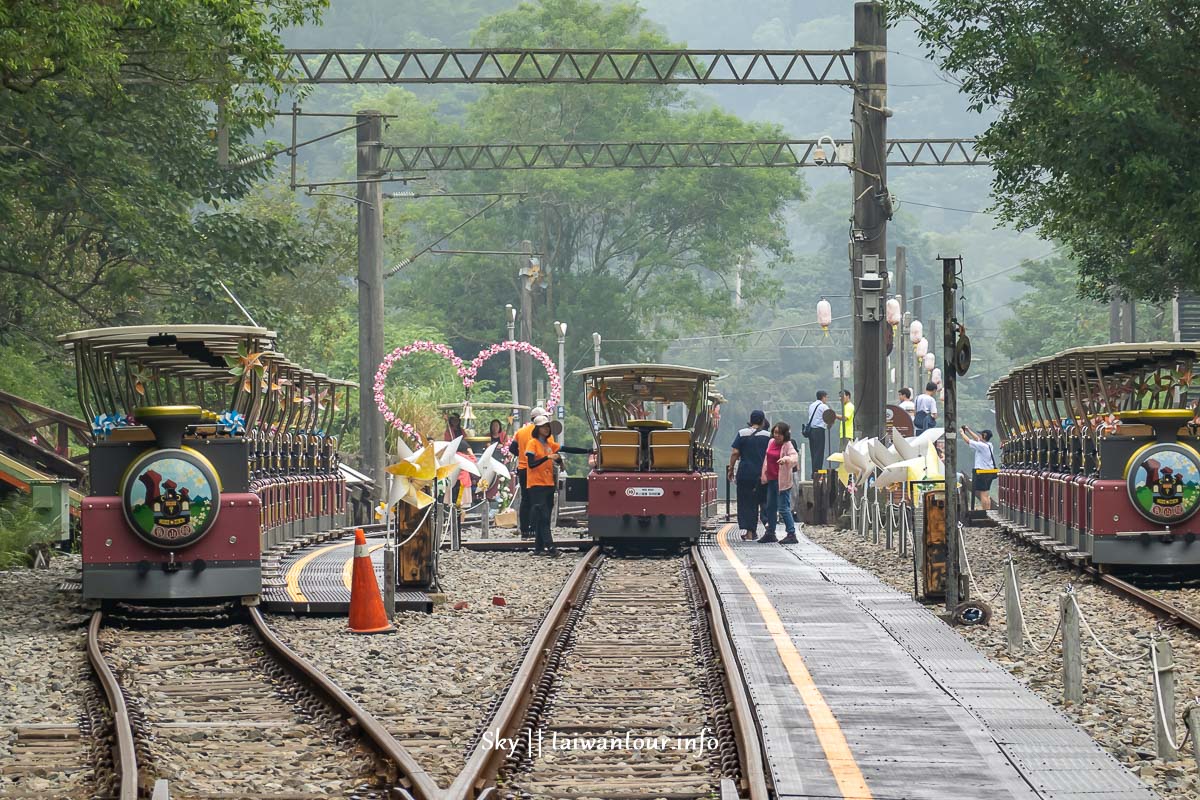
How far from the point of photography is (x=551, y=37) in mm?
74250

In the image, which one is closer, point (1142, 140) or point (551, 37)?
point (1142, 140)

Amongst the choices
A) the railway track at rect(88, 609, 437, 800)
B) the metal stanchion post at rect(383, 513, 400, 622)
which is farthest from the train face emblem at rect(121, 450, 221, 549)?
the metal stanchion post at rect(383, 513, 400, 622)

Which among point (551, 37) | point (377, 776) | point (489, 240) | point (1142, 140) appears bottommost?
point (377, 776)

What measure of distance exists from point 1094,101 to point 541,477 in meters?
9.23

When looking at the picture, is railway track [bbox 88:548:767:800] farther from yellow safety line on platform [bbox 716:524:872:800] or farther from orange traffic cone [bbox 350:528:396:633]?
orange traffic cone [bbox 350:528:396:633]

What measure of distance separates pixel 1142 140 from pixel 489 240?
180 feet

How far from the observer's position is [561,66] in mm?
65188

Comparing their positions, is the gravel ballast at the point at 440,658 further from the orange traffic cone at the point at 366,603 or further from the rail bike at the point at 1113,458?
A: the rail bike at the point at 1113,458

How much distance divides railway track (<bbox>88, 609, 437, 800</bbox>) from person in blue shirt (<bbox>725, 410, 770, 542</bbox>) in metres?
12.7

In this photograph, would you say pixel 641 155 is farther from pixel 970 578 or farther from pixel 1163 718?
pixel 1163 718

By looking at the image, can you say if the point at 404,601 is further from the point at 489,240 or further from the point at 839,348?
the point at 839,348

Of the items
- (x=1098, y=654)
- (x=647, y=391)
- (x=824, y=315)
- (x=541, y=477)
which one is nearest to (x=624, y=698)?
(x=1098, y=654)

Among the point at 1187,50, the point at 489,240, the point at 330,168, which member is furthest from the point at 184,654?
the point at 330,168

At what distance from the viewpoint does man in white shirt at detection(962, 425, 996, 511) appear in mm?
33269
